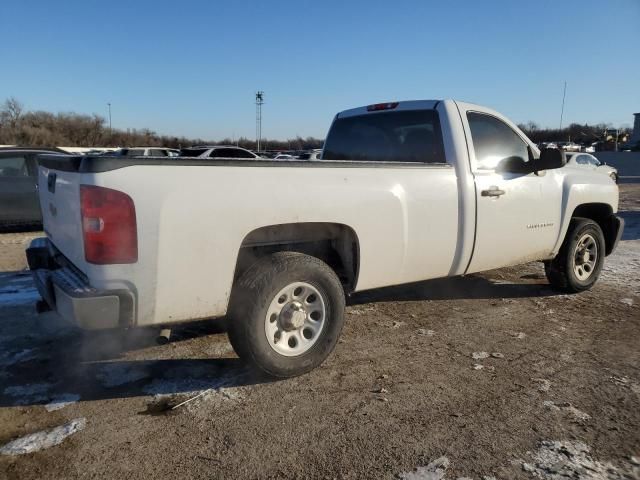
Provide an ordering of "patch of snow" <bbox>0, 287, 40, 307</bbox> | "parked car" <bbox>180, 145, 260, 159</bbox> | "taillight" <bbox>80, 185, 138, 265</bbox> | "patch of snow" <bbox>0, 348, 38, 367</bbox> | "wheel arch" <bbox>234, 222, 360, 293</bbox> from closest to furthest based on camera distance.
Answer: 1. "taillight" <bbox>80, 185, 138, 265</bbox>
2. "wheel arch" <bbox>234, 222, 360, 293</bbox>
3. "patch of snow" <bbox>0, 348, 38, 367</bbox>
4. "patch of snow" <bbox>0, 287, 40, 307</bbox>
5. "parked car" <bbox>180, 145, 260, 159</bbox>

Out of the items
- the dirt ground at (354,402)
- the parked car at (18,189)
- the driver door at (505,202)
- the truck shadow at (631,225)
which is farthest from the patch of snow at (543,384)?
the parked car at (18,189)

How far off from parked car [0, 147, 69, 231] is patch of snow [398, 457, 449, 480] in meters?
8.94

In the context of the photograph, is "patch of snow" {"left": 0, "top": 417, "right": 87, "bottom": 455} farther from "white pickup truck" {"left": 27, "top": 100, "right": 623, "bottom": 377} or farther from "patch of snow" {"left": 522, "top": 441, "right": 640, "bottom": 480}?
"patch of snow" {"left": 522, "top": 441, "right": 640, "bottom": 480}

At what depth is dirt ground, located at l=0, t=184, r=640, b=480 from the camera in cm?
252

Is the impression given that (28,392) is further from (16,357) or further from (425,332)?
(425,332)

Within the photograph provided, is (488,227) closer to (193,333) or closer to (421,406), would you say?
(421,406)

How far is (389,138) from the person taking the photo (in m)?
4.94

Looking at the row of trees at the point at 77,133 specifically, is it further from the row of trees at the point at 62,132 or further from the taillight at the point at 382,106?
the taillight at the point at 382,106

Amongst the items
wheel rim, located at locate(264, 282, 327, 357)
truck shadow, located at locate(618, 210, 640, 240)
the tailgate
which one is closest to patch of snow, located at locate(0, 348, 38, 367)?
the tailgate

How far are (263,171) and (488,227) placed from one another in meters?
2.29

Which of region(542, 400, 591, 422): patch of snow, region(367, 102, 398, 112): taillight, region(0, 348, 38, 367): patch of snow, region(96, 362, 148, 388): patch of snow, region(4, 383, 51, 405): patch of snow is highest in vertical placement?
region(367, 102, 398, 112): taillight

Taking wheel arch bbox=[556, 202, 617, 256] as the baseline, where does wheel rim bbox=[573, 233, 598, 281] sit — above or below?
below

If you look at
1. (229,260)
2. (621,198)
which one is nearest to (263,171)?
(229,260)

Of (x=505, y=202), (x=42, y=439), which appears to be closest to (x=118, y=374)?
(x=42, y=439)
